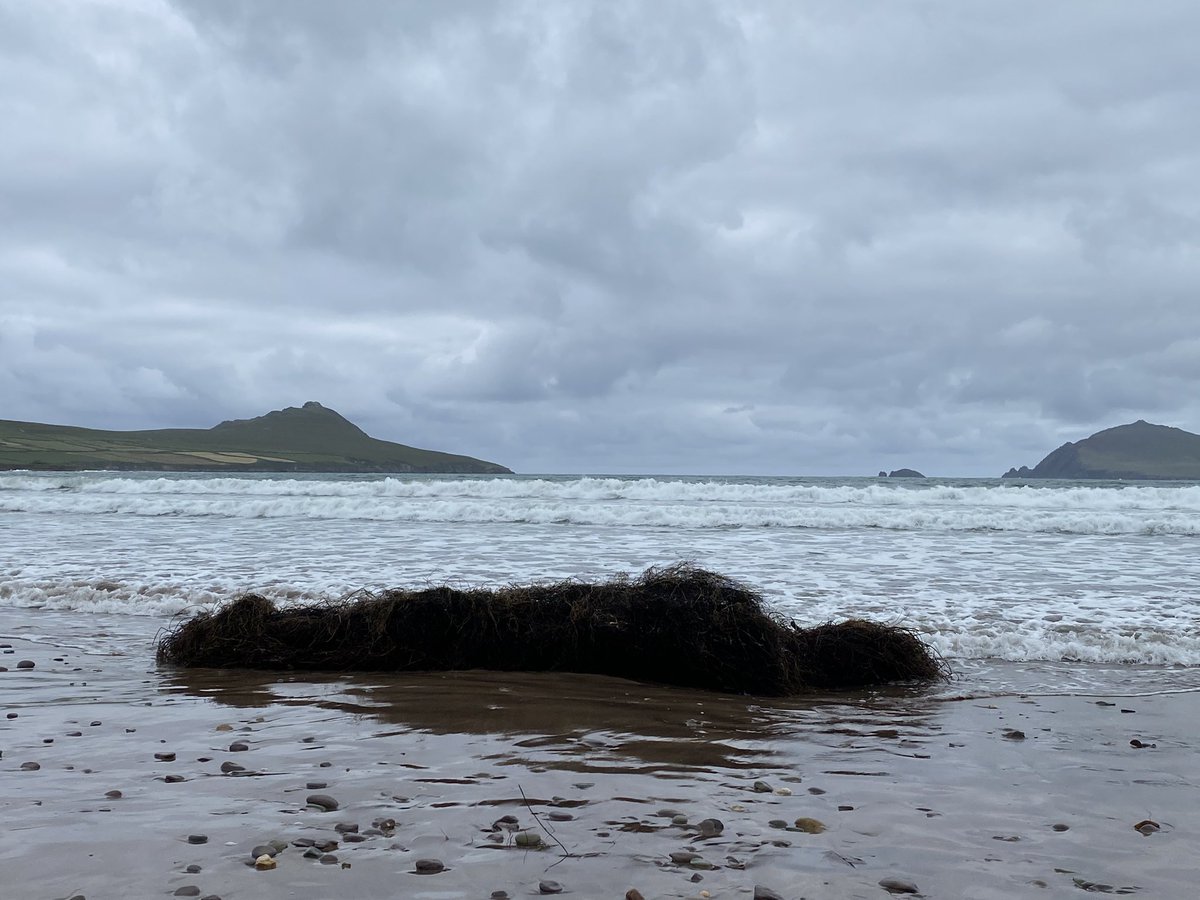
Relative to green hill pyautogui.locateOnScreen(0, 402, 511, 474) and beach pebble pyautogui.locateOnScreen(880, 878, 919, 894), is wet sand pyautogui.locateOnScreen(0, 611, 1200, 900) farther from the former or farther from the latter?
green hill pyautogui.locateOnScreen(0, 402, 511, 474)

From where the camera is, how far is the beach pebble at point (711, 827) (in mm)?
3775

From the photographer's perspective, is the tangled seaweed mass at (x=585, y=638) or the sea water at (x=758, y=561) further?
the sea water at (x=758, y=561)

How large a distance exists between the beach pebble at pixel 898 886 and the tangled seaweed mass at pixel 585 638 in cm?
382

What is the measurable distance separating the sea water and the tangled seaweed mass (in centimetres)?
130

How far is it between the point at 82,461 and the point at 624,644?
344 ft

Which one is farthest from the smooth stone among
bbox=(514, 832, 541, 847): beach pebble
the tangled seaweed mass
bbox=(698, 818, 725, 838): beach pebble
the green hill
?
the green hill

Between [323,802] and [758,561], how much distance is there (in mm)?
11537

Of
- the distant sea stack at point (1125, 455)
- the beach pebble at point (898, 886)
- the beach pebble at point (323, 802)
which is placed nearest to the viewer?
the beach pebble at point (898, 886)

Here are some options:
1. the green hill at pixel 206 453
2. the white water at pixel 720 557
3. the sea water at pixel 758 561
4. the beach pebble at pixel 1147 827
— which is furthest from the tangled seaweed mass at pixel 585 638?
the green hill at pixel 206 453

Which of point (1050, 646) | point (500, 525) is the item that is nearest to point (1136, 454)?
point (500, 525)

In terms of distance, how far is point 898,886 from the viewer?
329 cm

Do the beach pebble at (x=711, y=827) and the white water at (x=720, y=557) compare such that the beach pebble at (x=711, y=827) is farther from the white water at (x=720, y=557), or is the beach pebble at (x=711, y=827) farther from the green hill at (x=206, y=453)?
the green hill at (x=206, y=453)

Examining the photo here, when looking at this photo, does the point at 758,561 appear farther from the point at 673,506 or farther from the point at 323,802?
the point at 673,506

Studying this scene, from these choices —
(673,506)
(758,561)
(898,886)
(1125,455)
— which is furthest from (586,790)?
(1125,455)
